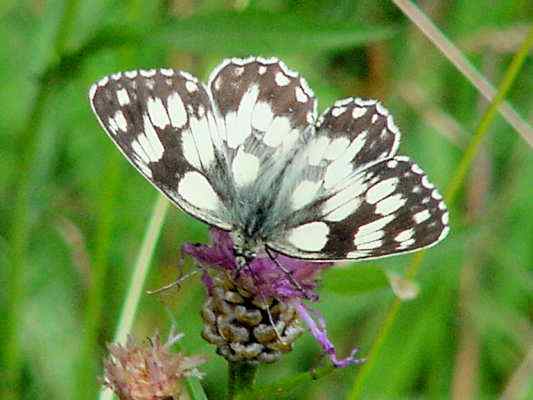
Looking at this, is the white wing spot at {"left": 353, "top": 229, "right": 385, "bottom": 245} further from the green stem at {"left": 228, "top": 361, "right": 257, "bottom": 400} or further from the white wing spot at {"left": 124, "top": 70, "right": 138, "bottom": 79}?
the white wing spot at {"left": 124, "top": 70, "right": 138, "bottom": 79}

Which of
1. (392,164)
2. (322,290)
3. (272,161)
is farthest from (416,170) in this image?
(322,290)

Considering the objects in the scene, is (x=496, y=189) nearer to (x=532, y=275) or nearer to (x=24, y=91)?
(x=532, y=275)

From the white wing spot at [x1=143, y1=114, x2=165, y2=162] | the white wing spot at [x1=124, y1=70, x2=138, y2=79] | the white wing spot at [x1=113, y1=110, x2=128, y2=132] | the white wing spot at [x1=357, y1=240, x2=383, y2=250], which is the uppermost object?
the white wing spot at [x1=124, y1=70, x2=138, y2=79]

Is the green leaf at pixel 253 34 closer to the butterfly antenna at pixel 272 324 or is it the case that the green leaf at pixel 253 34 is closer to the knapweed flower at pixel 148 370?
the butterfly antenna at pixel 272 324

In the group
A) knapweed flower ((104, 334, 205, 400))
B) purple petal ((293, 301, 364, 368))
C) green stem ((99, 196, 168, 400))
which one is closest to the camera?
knapweed flower ((104, 334, 205, 400))

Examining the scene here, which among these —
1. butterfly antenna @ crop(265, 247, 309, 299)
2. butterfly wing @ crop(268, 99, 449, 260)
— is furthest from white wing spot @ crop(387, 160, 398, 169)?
butterfly antenna @ crop(265, 247, 309, 299)

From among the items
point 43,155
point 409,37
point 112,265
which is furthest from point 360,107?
point 409,37

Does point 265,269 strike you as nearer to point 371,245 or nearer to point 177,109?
point 371,245
